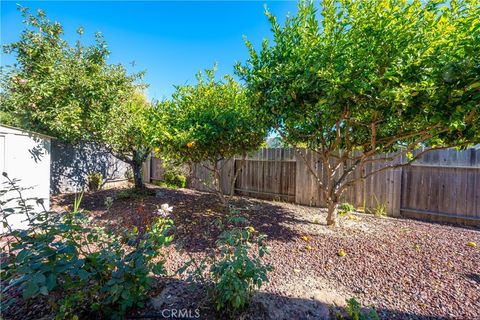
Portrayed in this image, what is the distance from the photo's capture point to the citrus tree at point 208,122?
12.9 feet

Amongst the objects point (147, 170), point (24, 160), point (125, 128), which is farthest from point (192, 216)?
point (147, 170)

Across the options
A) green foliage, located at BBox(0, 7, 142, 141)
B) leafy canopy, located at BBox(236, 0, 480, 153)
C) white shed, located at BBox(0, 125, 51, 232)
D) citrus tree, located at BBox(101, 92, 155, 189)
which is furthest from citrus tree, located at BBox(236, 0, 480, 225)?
white shed, located at BBox(0, 125, 51, 232)

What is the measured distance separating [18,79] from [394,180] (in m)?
8.78

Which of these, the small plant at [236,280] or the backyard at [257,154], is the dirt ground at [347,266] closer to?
the backyard at [257,154]

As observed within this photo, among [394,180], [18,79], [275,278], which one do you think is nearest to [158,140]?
[275,278]

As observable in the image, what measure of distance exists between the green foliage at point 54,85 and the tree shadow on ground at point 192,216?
1936mm

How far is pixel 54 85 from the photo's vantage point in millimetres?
4496

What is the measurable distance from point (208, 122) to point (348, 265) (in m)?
3.15

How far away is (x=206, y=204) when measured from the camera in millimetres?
5246

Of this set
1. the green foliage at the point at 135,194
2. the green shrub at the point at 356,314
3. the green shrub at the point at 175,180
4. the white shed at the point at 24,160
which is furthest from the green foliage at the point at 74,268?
the green shrub at the point at 175,180

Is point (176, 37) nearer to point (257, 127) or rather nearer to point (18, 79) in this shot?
point (257, 127)

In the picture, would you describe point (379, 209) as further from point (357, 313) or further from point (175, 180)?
point (175, 180)

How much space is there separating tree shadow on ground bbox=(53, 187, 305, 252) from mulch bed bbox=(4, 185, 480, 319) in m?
0.02

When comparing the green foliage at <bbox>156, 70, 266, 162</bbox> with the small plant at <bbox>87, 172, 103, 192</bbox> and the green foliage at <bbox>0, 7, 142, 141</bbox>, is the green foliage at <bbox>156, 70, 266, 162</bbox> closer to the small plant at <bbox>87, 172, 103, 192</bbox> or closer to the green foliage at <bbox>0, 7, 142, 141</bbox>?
the green foliage at <bbox>0, 7, 142, 141</bbox>
